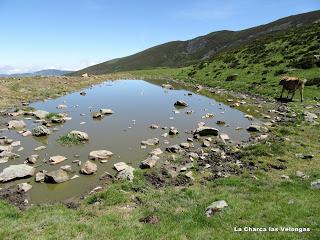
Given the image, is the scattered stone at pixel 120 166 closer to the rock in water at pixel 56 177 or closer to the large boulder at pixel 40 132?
the rock in water at pixel 56 177

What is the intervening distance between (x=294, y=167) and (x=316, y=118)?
11519mm

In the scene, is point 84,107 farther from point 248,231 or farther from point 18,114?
point 248,231

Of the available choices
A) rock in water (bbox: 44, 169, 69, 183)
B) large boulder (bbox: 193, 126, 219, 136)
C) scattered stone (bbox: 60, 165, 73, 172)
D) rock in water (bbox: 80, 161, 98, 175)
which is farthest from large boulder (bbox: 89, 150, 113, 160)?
large boulder (bbox: 193, 126, 219, 136)

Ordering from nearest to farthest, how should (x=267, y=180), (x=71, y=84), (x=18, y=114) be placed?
1. (x=267, y=180)
2. (x=18, y=114)
3. (x=71, y=84)

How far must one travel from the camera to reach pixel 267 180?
15258mm

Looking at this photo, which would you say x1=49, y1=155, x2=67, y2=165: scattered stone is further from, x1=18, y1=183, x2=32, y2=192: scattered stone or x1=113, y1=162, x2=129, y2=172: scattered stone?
x1=113, y1=162, x2=129, y2=172: scattered stone

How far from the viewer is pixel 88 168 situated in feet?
54.9

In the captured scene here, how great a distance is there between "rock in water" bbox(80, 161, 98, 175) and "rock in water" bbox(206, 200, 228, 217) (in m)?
6.81

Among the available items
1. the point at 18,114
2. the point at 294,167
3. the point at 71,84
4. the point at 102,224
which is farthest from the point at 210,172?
the point at 71,84

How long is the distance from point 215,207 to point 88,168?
23.8 feet

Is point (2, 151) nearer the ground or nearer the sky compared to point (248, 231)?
nearer the sky

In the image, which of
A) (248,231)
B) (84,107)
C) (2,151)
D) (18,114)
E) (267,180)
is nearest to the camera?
(248,231)

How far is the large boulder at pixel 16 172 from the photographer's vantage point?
15.7m

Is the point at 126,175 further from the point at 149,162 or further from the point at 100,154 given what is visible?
the point at 100,154
